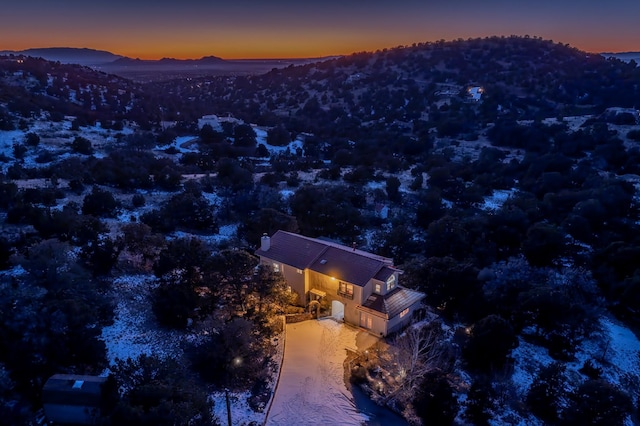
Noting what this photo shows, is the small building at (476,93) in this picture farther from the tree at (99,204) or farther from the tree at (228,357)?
the tree at (228,357)

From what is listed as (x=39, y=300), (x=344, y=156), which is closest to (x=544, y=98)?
(x=344, y=156)

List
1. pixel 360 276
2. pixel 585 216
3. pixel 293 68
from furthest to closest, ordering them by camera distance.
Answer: pixel 293 68, pixel 585 216, pixel 360 276

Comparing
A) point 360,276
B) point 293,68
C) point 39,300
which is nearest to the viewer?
point 39,300

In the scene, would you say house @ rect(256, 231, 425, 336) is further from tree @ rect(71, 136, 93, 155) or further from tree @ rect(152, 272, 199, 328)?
tree @ rect(71, 136, 93, 155)

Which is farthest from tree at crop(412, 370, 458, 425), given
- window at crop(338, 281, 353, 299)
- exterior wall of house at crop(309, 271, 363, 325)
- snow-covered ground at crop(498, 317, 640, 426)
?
window at crop(338, 281, 353, 299)

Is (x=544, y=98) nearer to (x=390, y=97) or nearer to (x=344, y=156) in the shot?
(x=390, y=97)

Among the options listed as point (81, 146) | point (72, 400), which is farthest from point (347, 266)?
point (81, 146)

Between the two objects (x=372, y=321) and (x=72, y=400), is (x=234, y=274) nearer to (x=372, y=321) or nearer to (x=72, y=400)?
(x=372, y=321)
